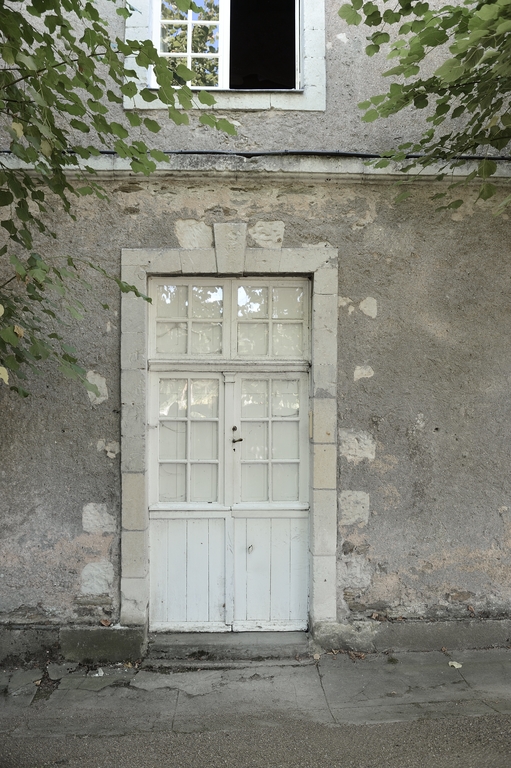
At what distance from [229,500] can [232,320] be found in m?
1.32

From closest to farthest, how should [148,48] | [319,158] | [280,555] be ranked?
[148,48], [319,158], [280,555]

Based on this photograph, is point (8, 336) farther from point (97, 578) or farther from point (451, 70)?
point (451, 70)

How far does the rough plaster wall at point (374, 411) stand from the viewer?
3805 millimetres

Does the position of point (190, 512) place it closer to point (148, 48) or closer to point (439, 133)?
point (148, 48)

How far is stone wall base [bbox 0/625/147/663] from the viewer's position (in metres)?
3.66

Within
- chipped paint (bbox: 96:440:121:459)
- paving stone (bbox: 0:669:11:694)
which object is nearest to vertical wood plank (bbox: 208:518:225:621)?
chipped paint (bbox: 96:440:121:459)

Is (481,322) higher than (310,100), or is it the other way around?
(310,100)

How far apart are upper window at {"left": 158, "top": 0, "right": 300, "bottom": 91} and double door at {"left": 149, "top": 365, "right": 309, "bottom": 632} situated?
2.24 m

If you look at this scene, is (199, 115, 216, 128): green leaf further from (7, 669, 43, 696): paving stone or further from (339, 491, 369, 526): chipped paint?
(7, 669, 43, 696): paving stone

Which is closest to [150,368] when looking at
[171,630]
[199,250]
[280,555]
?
[199,250]

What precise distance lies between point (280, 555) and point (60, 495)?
164cm

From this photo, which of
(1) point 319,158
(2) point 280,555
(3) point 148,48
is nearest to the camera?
(3) point 148,48

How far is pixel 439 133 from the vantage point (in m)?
3.89

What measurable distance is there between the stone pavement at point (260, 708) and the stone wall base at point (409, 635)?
0.07 metres
